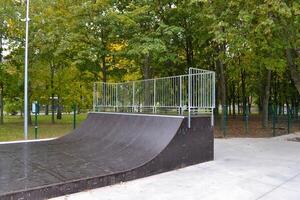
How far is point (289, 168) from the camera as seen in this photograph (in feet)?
30.2

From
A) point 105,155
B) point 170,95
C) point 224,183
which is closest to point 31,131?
point 170,95

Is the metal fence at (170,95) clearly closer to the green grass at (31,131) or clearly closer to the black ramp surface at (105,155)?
the black ramp surface at (105,155)

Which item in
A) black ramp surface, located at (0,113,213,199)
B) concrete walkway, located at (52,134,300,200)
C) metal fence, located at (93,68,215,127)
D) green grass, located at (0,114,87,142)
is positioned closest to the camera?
black ramp surface, located at (0,113,213,199)

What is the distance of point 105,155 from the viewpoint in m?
9.04

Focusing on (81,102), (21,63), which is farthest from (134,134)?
(81,102)

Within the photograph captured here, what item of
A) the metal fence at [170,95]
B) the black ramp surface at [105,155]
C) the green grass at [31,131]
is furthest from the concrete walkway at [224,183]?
the green grass at [31,131]

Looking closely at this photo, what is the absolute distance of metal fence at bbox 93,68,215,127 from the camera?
33.8ft

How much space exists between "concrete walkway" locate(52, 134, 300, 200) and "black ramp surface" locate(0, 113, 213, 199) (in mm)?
233

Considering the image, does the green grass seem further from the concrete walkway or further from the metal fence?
the concrete walkway

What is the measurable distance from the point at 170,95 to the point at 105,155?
326cm

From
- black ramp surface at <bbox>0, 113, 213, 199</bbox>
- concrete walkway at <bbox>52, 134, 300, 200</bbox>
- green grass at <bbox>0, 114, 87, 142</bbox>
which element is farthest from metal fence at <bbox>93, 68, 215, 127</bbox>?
green grass at <bbox>0, 114, 87, 142</bbox>

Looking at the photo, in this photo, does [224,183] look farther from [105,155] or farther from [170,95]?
[170,95]

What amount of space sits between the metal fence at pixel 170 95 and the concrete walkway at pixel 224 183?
5.14 feet

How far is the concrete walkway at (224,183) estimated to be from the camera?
6.51 meters
